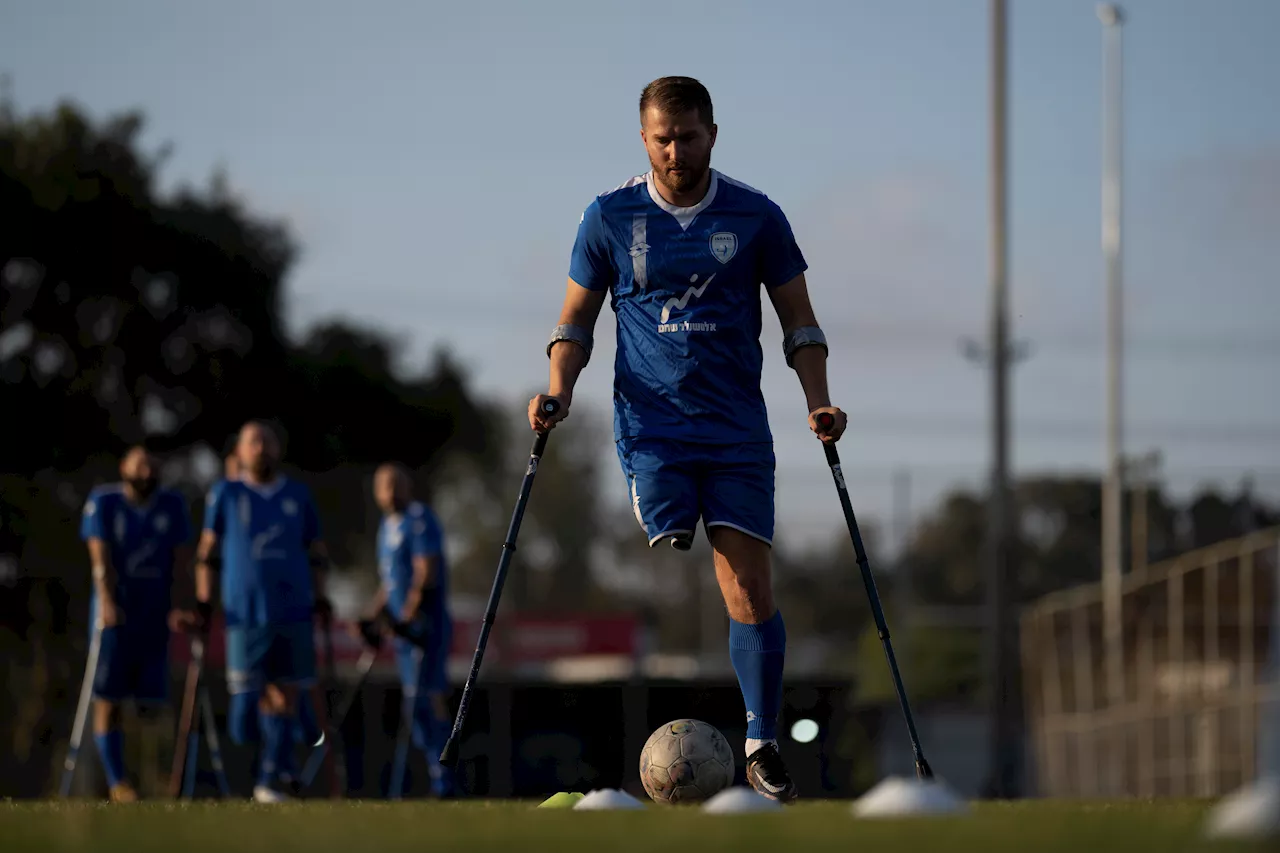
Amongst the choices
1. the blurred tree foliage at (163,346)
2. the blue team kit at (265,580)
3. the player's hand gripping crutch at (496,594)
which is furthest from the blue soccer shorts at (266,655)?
the blurred tree foliage at (163,346)

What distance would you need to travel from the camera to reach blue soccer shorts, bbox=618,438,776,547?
704 cm

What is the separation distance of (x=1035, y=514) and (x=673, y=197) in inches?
1539

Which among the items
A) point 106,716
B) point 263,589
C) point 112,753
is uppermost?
point 263,589

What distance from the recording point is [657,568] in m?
95.7

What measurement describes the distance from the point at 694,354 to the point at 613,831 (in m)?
2.76

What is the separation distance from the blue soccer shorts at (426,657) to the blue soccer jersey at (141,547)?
2.36 m

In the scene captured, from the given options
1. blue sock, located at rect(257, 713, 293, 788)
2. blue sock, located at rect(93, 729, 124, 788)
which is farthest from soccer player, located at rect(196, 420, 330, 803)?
blue sock, located at rect(93, 729, 124, 788)

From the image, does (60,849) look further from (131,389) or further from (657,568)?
(657,568)

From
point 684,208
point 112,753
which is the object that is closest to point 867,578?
point 684,208

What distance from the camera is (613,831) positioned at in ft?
15.1

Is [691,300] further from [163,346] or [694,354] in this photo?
[163,346]

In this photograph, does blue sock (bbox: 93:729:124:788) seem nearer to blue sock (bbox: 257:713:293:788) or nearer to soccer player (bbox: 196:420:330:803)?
soccer player (bbox: 196:420:330:803)

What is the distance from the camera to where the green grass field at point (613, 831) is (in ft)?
13.6

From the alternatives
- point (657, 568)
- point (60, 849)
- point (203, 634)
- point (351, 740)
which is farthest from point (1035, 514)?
point (657, 568)
